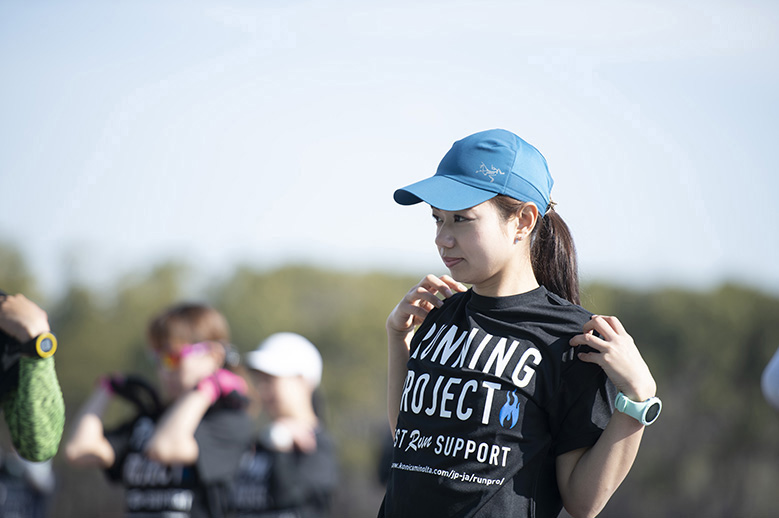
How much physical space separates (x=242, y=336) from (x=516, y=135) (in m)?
12.5

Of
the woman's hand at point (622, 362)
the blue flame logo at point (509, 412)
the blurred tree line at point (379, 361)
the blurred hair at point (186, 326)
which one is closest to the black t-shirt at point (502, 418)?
the blue flame logo at point (509, 412)

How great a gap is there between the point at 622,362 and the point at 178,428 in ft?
8.81

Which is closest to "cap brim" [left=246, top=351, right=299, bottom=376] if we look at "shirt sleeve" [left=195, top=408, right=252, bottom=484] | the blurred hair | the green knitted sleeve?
the blurred hair

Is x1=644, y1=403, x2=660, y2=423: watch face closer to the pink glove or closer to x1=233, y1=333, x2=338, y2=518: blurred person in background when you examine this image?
the pink glove

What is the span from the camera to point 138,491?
4.09 metres

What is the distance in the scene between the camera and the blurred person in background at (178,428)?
13.3 feet

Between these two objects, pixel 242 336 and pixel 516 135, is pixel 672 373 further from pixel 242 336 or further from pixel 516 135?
pixel 516 135

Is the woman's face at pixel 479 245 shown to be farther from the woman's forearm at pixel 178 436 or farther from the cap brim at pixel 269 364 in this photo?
the cap brim at pixel 269 364

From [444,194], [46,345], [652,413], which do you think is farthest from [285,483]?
[652,413]

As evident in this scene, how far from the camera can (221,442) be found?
4238 millimetres

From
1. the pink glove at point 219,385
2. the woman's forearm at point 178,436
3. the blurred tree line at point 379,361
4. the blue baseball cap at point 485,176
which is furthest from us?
the blurred tree line at point 379,361

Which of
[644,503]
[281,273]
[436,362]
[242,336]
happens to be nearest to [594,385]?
[436,362]

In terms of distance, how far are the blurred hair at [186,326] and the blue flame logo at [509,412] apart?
2.62 m

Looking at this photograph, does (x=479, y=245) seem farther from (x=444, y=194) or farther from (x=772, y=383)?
(x=772, y=383)
